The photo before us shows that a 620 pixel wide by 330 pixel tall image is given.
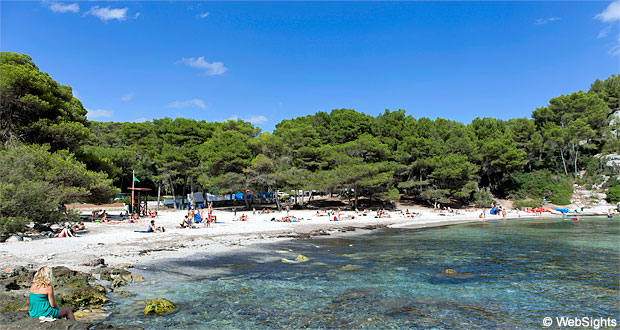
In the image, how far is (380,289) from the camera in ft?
34.1

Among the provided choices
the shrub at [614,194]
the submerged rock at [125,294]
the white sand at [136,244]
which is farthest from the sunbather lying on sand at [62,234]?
the shrub at [614,194]

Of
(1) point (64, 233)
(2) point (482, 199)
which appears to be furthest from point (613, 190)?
(1) point (64, 233)

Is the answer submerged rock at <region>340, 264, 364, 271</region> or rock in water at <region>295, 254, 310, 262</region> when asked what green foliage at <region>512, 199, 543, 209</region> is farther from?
rock in water at <region>295, 254, 310, 262</region>

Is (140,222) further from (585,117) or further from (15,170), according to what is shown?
(585,117)

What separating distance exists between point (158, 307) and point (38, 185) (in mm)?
13728

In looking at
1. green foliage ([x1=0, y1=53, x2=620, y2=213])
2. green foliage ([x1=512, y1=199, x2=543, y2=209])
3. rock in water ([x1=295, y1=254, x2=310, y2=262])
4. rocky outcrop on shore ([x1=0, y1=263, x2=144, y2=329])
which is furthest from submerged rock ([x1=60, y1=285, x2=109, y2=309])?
green foliage ([x1=512, y1=199, x2=543, y2=209])

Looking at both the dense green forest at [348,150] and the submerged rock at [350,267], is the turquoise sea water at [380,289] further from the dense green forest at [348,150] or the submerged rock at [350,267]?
the dense green forest at [348,150]

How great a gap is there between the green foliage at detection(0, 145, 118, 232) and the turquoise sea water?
27.7 ft

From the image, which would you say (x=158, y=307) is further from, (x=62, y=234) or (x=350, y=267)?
(x=62, y=234)

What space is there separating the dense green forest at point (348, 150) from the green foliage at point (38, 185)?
0.83ft

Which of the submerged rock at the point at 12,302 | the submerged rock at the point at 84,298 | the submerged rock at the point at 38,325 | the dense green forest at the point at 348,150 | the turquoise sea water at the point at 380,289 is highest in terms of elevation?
the dense green forest at the point at 348,150

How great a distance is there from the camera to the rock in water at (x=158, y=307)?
313 inches

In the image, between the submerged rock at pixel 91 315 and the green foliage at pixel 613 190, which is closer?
the submerged rock at pixel 91 315

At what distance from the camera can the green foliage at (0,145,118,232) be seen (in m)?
15.7
